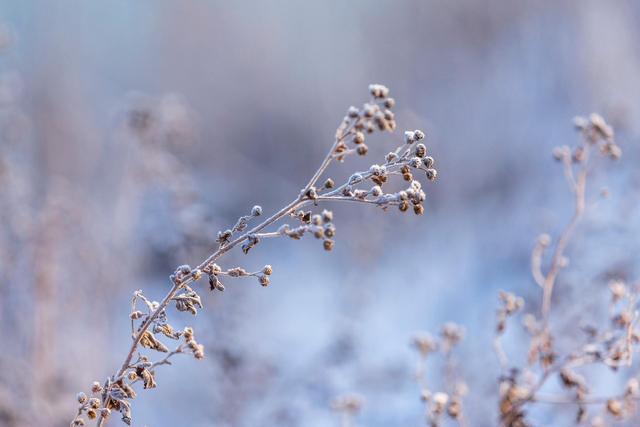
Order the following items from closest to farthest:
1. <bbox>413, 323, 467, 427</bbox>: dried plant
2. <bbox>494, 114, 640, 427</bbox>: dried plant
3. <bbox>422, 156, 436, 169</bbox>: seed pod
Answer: <bbox>422, 156, 436, 169</bbox>: seed pod < <bbox>494, 114, 640, 427</bbox>: dried plant < <bbox>413, 323, 467, 427</bbox>: dried plant

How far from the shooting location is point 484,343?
251 inches

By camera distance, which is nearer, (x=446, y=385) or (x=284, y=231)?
(x=284, y=231)

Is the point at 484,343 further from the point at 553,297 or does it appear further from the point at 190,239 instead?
the point at 190,239

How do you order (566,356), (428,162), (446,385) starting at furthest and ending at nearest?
(446,385) → (566,356) → (428,162)

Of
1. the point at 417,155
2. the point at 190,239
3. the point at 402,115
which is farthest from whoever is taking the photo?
the point at 402,115

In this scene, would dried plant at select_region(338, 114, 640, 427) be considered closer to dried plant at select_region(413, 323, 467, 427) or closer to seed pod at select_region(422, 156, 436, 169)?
dried plant at select_region(413, 323, 467, 427)

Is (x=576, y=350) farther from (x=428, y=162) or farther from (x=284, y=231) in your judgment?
(x=284, y=231)

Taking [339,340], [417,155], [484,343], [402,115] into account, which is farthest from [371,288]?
[417,155]

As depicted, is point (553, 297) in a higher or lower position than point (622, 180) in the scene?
lower

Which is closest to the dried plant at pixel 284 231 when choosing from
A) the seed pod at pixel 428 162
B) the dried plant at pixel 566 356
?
the seed pod at pixel 428 162

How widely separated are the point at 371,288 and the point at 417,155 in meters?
5.36

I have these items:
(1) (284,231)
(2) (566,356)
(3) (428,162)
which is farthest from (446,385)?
(1) (284,231)

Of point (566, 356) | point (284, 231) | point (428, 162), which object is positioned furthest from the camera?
point (566, 356)

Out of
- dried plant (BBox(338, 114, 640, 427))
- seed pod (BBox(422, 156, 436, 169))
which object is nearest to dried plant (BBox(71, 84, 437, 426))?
seed pod (BBox(422, 156, 436, 169))
